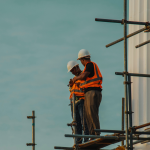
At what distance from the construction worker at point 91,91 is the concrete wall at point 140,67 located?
1977 mm

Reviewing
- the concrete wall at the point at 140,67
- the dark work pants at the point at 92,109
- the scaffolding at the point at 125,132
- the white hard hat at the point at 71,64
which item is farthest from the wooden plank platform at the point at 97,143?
the white hard hat at the point at 71,64

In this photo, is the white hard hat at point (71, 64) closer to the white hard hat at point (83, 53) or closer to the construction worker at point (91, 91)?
the white hard hat at point (83, 53)

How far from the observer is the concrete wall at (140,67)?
13.0 m

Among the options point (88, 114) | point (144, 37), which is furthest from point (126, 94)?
point (144, 37)

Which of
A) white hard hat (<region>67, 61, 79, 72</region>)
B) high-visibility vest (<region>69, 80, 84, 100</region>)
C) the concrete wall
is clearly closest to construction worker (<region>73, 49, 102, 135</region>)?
high-visibility vest (<region>69, 80, 84, 100</region>)

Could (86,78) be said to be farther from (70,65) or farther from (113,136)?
(113,136)

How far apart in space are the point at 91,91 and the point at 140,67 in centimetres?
245

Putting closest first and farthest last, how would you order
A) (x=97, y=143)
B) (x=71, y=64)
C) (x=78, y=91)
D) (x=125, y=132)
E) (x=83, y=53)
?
(x=125, y=132), (x=97, y=143), (x=83, y=53), (x=78, y=91), (x=71, y=64)

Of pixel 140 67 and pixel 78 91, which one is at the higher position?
pixel 140 67

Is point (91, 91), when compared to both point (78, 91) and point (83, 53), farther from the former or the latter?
point (83, 53)

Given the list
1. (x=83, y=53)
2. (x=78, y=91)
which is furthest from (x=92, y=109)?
(x=83, y=53)

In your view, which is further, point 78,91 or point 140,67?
point 140,67

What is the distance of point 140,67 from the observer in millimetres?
13203

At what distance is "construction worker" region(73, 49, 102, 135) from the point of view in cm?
1132
